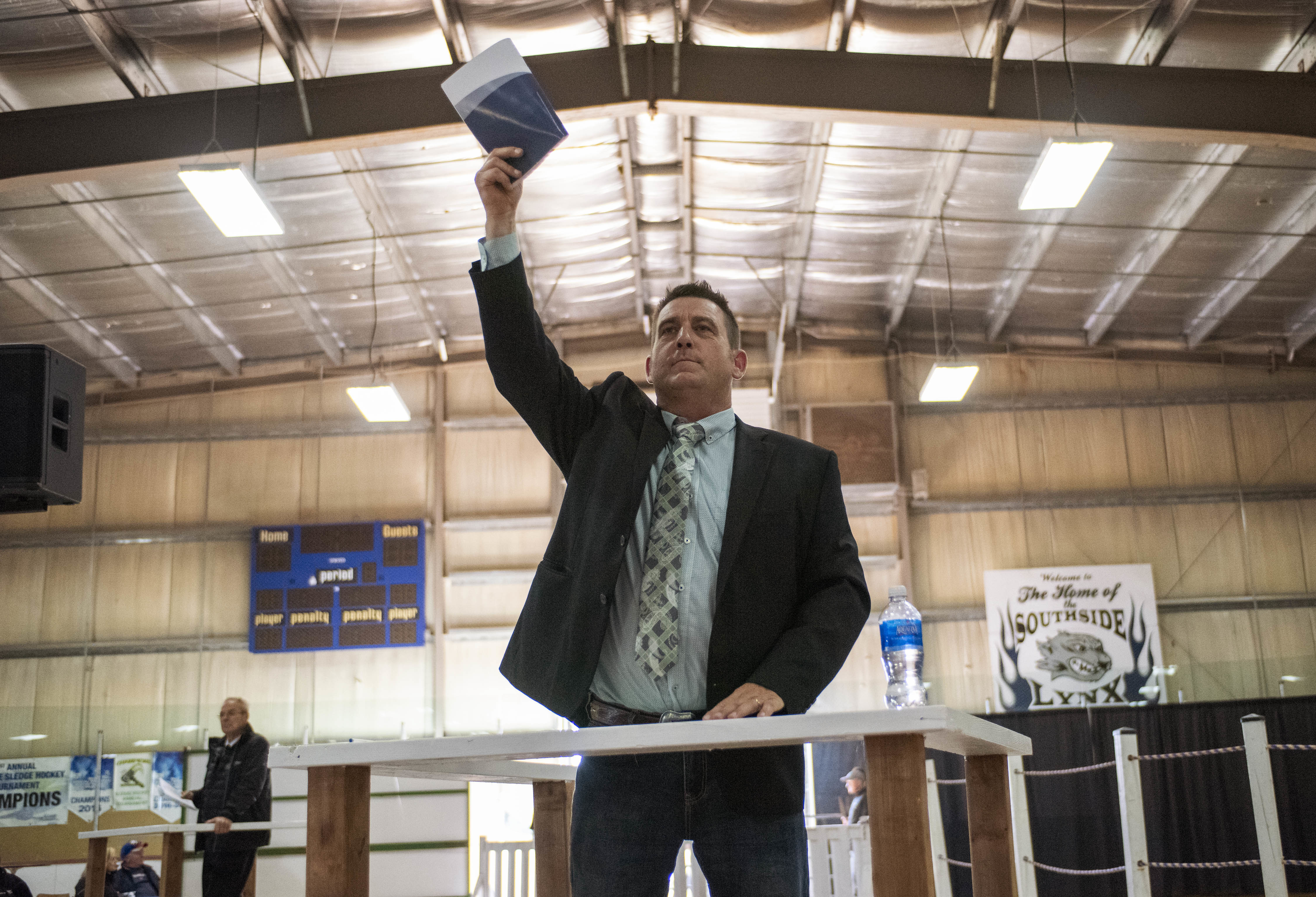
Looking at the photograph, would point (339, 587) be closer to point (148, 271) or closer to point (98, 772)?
point (98, 772)

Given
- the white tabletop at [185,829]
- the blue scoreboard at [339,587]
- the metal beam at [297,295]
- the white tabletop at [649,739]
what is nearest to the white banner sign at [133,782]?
the blue scoreboard at [339,587]

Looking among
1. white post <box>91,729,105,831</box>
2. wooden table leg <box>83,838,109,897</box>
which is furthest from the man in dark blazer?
white post <box>91,729,105,831</box>

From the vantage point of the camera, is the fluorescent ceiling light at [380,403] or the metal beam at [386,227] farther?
the fluorescent ceiling light at [380,403]

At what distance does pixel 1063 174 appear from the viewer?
6941mm

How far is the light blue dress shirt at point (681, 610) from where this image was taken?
1.67 metres

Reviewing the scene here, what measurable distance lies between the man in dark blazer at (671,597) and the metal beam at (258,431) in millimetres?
11850

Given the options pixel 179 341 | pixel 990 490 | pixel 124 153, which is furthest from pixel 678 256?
pixel 124 153

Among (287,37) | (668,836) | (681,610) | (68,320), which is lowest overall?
(668,836)

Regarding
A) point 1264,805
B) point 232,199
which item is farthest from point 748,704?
point 232,199

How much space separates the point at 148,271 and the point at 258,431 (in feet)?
9.39

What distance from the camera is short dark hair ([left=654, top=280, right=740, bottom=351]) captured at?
77.4 inches

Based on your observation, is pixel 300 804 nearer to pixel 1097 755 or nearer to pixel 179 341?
pixel 179 341

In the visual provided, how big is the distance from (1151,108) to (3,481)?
696 centimetres

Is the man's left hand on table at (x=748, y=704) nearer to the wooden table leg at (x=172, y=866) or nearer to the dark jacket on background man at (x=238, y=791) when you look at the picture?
the dark jacket on background man at (x=238, y=791)
